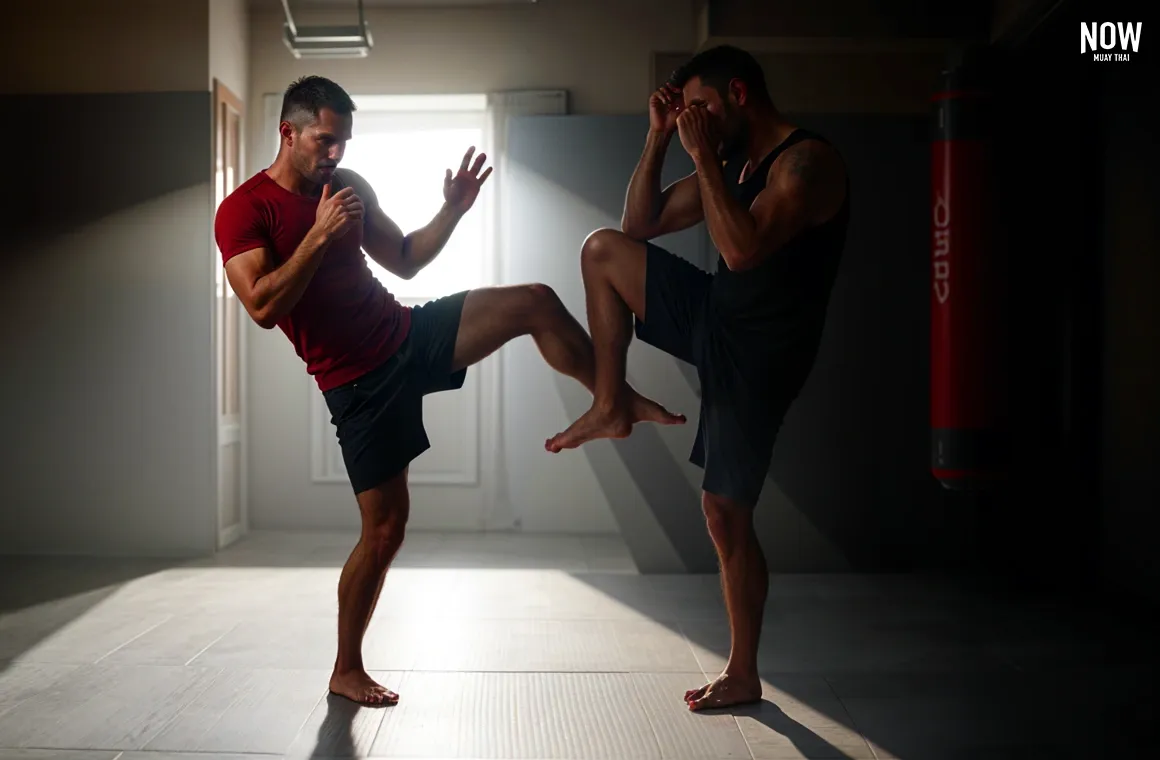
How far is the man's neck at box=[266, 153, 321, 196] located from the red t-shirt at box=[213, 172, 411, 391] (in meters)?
0.02

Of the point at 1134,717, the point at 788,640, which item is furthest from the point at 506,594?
the point at 1134,717

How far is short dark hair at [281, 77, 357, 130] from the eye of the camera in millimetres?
2738

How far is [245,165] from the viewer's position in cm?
602

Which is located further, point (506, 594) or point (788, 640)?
point (506, 594)

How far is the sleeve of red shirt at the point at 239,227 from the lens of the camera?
2.73 m

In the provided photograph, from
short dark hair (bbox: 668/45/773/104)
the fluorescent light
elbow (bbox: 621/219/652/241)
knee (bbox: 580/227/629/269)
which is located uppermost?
the fluorescent light

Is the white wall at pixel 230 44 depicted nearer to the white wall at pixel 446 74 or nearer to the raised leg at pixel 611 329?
the white wall at pixel 446 74

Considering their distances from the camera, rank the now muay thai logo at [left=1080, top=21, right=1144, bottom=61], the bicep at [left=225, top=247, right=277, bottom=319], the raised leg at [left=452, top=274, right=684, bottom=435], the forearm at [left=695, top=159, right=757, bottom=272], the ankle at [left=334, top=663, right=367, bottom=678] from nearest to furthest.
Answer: the forearm at [left=695, top=159, right=757, bottom=272], the bicep at [left=225, top=247, right=277, bottom=319], the raised leg at [left=452, top=274, right=684, bottom=435], the ankle at [left=334, top=663, right=367, bottom=678], the now muay thai logo at [left=1080, top=21, right=1144, bottom=61]

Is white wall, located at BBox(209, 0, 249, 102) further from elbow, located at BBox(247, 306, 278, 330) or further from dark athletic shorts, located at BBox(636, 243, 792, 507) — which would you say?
dark athletic shorts, located at BBox(636, 243, 792, 507)

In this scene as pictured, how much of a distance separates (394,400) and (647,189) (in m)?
0.92

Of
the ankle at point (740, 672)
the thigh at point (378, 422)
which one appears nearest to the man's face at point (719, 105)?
the thigh at point (378, 422)

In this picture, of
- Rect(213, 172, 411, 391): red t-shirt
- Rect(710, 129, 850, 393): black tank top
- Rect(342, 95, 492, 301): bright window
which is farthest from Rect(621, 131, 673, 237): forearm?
Rect(342, 95, 492, 301): bright window

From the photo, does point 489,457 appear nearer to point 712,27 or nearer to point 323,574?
point 323,574

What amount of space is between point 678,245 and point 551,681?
244cm
